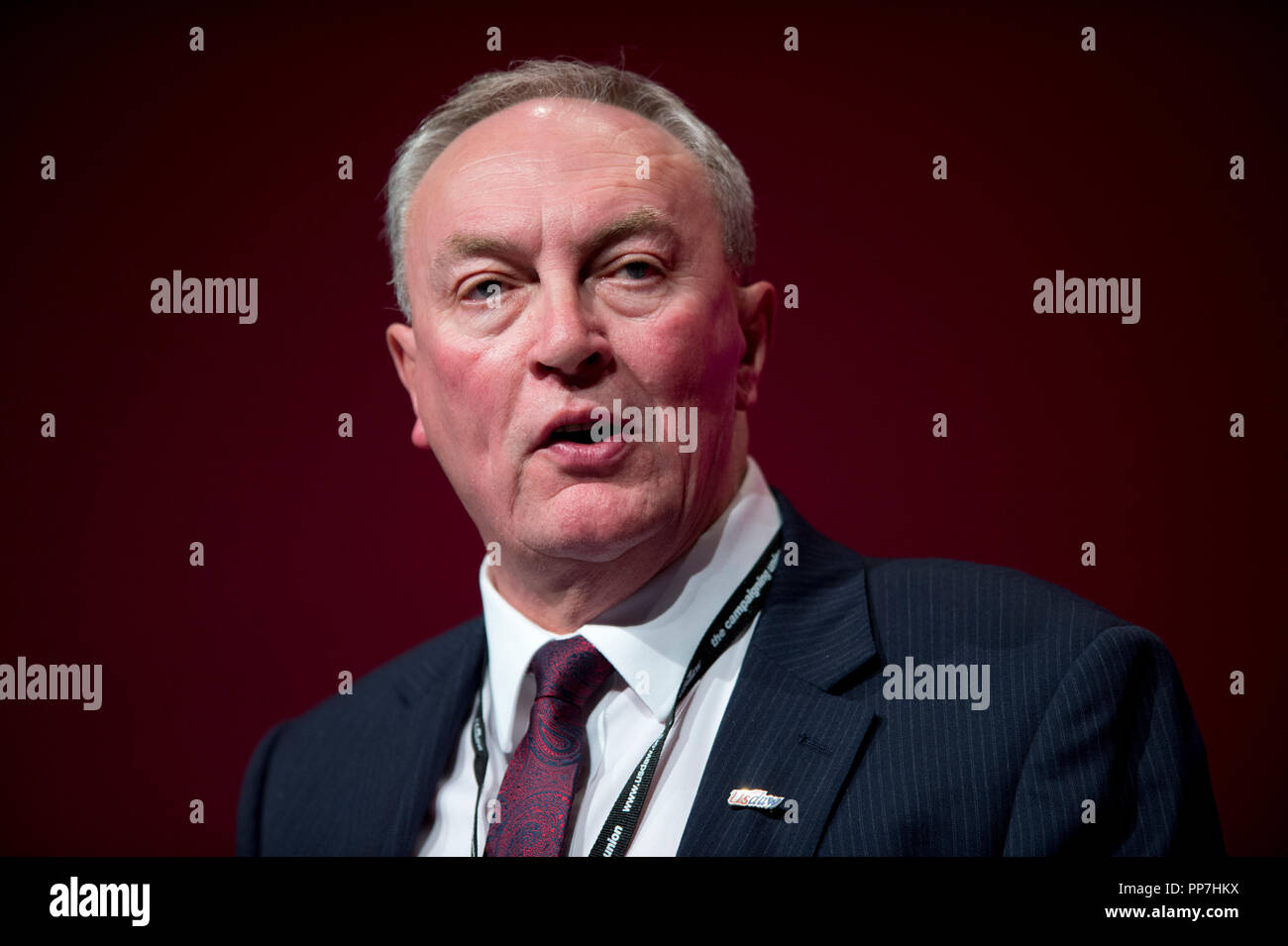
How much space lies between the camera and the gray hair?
2.45m

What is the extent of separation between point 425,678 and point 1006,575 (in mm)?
1301

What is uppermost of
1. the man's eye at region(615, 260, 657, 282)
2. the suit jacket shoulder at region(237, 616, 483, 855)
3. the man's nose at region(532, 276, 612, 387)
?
the man's eye at region(615, 260, 657, 282)

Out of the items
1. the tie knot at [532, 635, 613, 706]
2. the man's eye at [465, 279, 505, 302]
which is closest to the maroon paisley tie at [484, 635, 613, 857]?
the tie knot at [532, 635, 613, 706]

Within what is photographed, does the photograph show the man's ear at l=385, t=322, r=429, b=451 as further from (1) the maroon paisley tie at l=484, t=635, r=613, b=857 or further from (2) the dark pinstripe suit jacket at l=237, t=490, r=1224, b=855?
(2) the dark pinstripe suit jacket at l=237, t=490, r=1224, b=855

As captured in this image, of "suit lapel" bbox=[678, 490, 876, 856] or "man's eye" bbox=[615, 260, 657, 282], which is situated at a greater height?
"man's eye" bbox=[615, 260, 657, 282]

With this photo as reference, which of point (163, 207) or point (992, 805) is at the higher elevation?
point (163, 207)

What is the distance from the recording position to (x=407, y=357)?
2656mm

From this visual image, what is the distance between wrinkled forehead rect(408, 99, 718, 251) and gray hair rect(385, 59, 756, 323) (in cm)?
4
